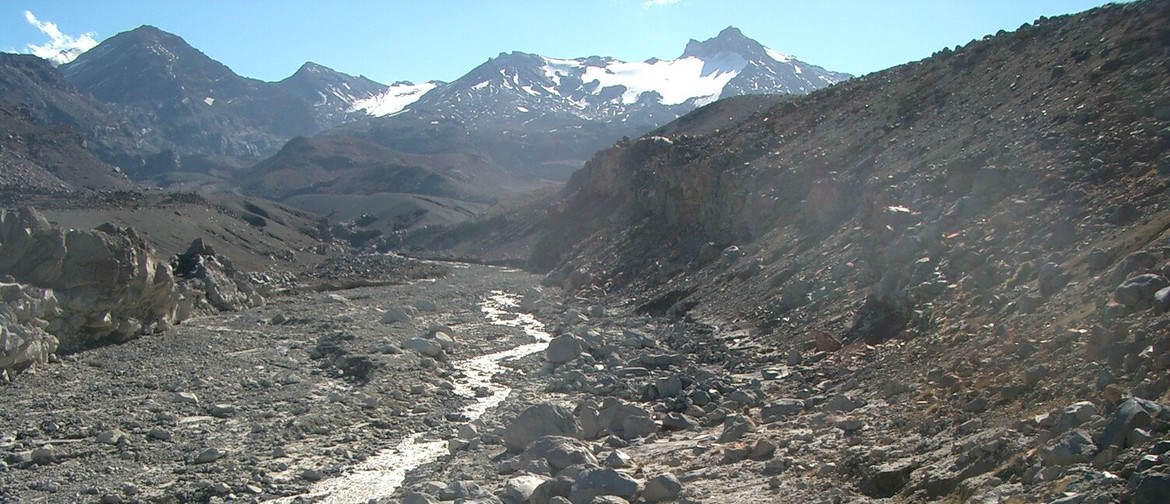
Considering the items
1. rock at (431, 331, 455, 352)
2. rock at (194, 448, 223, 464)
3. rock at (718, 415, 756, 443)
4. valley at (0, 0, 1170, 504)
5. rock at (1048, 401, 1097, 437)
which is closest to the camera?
rock at (1048, 401, 1097, 437)

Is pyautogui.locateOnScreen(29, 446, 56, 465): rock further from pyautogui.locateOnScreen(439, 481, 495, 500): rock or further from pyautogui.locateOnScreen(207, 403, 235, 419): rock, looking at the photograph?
pyautogui.locateOnScreen(439, 481, 495, 500): rock

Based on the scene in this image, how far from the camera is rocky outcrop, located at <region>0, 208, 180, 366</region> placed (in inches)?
981

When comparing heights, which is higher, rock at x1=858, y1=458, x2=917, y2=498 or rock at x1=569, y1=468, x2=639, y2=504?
rock at x1=858, y1=458, x2=917, y2=498

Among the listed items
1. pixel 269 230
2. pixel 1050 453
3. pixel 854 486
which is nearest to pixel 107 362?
pixel 854 486

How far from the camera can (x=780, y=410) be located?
48.9 ft

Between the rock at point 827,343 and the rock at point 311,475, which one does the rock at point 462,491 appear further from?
the rock at point 827,343

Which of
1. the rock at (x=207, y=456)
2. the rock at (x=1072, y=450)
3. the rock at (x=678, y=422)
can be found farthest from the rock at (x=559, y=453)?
the rock at (x=1072, y=450)

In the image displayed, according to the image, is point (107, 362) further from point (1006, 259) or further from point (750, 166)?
point (750, 166)

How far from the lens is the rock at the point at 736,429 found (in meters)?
14.0

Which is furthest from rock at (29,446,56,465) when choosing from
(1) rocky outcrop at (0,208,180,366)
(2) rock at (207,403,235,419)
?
(1) rocky outcrop at (0,208,180,366)

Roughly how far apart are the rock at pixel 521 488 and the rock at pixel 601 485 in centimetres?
69

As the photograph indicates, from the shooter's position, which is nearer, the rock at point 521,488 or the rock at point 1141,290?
the rock at point 1141,290

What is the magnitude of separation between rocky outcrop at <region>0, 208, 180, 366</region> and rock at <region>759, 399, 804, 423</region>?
1889 cm

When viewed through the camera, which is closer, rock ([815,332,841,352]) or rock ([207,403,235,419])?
rock ([207,403,235,419])
